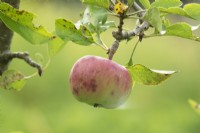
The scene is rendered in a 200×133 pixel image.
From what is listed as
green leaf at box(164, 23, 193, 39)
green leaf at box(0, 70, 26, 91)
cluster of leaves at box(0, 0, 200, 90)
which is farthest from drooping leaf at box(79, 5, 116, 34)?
green leaf at box(0, 70, 26, 91)

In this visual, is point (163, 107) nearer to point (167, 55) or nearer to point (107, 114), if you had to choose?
point (107, 114)

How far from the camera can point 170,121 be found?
159 inches

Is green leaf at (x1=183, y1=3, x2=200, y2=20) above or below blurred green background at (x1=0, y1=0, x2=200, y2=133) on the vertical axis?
above

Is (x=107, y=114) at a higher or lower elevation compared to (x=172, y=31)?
lower

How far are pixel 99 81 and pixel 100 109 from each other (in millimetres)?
3249

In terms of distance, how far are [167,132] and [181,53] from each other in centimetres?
225

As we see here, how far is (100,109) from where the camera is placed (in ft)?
13.1

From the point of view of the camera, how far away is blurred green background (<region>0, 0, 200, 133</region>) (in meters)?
3.81

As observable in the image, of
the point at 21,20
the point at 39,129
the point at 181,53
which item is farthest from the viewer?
the point at 181,53

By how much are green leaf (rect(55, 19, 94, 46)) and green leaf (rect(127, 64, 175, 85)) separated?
8 centimetres

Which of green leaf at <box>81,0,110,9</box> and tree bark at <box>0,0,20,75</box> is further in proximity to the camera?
tree bark at <box>0,0,20,75</box>

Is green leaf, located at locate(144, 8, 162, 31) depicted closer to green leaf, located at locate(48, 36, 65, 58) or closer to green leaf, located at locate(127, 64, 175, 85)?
green leaf, located at locate(127, 64, 175, 85)

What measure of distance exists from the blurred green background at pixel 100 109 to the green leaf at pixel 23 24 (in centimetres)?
227

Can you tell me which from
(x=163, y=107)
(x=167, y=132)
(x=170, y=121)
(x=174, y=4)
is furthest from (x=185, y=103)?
(x=174, y=4)
